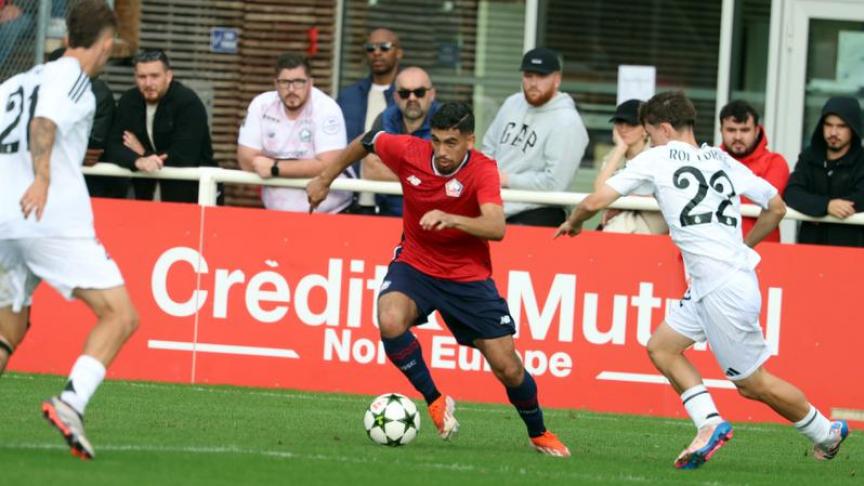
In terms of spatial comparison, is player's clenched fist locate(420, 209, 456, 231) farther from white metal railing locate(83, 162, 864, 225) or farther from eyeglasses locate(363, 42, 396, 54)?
eyeglasses locate(363, 42, 396, 54)

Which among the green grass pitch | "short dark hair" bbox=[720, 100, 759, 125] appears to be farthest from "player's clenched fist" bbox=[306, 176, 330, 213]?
"short dark hair" bbox=[720, 100, 759, 125]

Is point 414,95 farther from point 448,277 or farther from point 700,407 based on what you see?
point 700,407

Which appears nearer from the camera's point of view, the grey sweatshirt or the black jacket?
the grey sweatshirt

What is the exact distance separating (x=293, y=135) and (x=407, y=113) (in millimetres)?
939

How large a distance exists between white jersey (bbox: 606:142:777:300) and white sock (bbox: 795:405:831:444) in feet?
3.15

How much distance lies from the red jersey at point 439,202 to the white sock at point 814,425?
2.05m

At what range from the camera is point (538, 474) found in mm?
9312

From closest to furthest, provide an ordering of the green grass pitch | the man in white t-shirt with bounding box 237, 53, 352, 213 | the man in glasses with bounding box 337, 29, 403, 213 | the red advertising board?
the green grass pitch → the red advertising board → the man in white t-shirt with bounding box 237, 53, 352, 213 → the man in glasses with bounding box 337, 29, 403, 213

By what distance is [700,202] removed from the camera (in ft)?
33.9

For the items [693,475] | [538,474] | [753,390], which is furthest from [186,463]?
[753,390]

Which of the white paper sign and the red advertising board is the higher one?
the white paper sign

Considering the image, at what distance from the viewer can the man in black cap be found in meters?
14.0

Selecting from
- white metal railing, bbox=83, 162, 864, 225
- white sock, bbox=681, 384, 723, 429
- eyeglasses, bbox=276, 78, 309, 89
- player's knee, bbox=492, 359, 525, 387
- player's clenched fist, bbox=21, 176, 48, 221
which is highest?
eyeglasses, bbox=276, 78, 309, 89

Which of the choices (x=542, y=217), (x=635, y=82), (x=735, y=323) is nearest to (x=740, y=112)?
(x=542, y=217)
